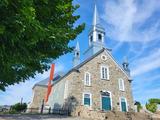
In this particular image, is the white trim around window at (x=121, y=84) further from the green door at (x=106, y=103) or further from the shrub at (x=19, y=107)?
the shrub at (x=19, y=107)

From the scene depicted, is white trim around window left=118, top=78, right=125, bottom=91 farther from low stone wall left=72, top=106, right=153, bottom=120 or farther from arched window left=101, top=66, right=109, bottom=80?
low stone wall left=72, top=106, right=153, bottom=120

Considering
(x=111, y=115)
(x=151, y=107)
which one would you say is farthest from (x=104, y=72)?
(x=151, y=107)

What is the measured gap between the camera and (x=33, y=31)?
274 inches

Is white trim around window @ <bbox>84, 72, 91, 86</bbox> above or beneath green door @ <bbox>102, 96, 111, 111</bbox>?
above

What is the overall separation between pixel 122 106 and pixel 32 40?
2260 centimetres

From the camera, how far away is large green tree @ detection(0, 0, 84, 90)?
6.54 m

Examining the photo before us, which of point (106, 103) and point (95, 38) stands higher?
point (95, 38)

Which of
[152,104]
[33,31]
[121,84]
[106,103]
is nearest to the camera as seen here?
[33,31]

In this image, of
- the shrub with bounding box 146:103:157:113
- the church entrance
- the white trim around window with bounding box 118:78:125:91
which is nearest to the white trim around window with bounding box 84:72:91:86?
the church entrance

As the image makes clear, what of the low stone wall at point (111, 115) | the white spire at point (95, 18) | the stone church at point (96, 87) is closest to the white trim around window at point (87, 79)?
the stone church at point (96, 87)

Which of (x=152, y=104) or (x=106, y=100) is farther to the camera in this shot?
(x=152, y=104)

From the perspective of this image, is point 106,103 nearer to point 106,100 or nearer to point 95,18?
point 106,100

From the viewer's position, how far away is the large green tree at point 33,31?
654 centimetres

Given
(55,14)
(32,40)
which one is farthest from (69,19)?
(32,40)
